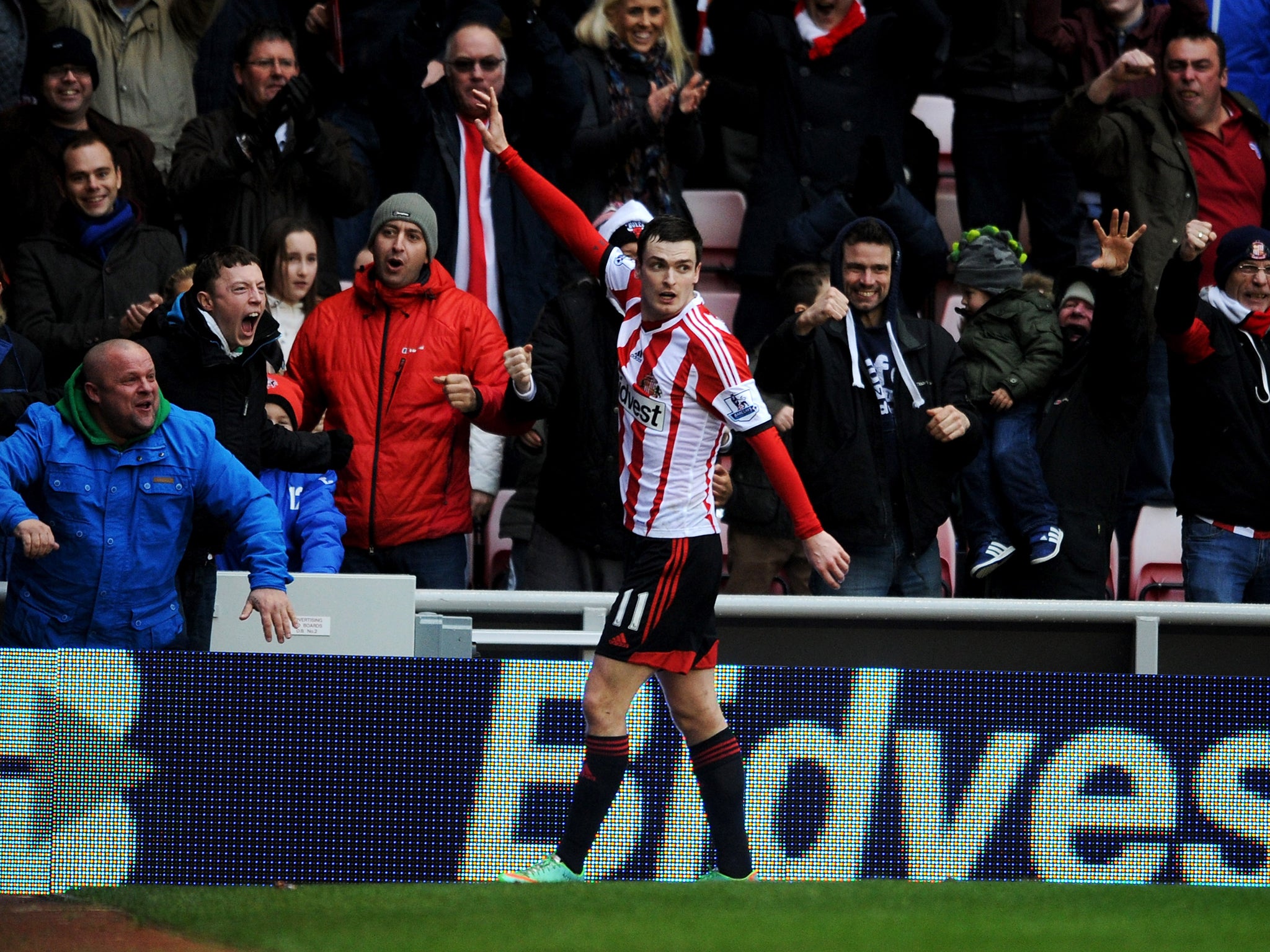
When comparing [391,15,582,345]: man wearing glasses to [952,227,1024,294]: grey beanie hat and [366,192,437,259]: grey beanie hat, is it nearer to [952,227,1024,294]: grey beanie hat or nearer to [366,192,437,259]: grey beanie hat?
[366,192,437,259]: grey beanie hat

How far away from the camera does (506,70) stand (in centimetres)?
852

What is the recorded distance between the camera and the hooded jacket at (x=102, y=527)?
607 centimetres

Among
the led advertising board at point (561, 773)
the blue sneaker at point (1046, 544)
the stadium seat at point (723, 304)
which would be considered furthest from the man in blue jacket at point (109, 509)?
the stadium seat at point (723, 304)

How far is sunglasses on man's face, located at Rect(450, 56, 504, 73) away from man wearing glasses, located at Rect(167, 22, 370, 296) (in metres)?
0.65

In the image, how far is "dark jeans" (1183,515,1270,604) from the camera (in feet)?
24.2

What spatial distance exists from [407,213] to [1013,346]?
2.73m

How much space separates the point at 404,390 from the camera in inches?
284

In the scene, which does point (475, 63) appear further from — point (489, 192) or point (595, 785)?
point (595, 785)

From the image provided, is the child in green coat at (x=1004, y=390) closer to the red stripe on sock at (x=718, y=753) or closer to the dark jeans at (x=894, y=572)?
the dark jeans at (x=894, y=572)

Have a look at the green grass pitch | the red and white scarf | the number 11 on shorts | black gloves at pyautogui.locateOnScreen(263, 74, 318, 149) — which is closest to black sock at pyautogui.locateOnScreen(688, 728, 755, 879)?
the green grass pitch

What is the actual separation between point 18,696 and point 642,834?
2.13 metres

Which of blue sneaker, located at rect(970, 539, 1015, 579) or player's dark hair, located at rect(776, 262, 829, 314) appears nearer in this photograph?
blue sneaker, located at rect(970, 539, 1015, 579)

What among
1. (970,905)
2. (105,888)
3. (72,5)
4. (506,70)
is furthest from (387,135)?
(970,905)

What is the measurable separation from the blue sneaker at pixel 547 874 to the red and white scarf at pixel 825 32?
4.92 m
